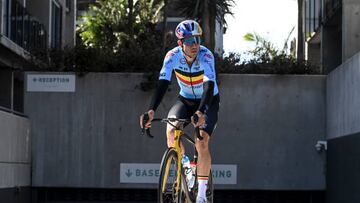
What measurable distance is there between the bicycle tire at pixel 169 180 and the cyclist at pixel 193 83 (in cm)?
19

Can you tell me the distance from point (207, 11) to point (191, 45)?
59.7 ft

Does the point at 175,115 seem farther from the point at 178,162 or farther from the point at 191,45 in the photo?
the point at 191,45

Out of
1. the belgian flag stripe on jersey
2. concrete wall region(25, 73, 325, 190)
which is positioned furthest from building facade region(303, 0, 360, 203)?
the belgian flag stripe on jersey

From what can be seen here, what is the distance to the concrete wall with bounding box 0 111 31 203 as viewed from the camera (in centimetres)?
1343

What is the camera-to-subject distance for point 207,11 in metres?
25.9

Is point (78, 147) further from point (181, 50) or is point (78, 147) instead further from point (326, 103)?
point (181, 50)

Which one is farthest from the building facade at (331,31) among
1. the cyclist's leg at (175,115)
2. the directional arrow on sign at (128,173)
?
the cyclist's leg at (175,115)

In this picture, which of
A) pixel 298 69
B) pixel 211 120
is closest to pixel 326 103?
pixel 298 69

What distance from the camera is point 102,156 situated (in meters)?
15.9

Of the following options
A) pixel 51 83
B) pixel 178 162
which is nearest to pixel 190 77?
pixel 178 162

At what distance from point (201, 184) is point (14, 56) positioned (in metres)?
14.3

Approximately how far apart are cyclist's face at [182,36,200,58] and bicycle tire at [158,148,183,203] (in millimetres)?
1125

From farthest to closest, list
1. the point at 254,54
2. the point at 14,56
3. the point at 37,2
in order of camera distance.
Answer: the point at 37,2
the point at 14,56
the point at 254,54

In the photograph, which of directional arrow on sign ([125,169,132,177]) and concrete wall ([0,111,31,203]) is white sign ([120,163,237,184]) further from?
concrete wall ([0,111,31,203])
